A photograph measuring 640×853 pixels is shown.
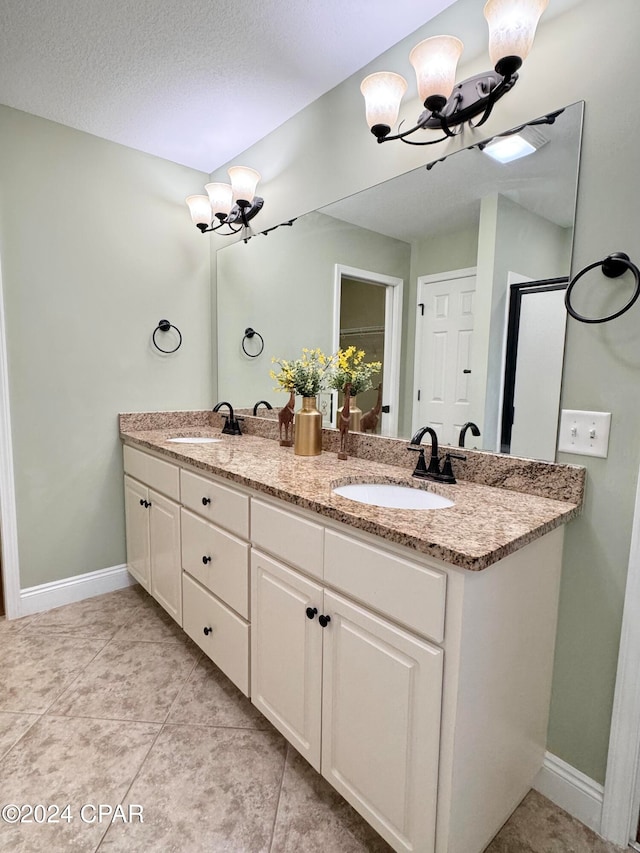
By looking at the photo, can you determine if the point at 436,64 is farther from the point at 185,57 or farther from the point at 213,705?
the point at 213,705

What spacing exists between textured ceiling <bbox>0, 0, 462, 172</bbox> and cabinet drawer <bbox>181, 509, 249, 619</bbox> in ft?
5.86

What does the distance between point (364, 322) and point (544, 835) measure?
1.73 meters

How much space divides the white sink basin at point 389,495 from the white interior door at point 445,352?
239 millimetres

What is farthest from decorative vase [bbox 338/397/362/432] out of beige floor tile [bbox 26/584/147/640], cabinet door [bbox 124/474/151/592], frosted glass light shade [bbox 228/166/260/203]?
beige floor tile [bbox 26/584/147/640]

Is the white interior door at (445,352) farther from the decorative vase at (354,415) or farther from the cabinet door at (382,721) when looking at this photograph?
the cabinet door at (382,721)

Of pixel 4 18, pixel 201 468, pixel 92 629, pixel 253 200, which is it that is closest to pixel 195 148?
pixel 253 200

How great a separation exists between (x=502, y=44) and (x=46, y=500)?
2.56m

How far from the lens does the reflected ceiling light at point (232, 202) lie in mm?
2109

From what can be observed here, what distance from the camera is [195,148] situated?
2344 millimetres

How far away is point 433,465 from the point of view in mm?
1460

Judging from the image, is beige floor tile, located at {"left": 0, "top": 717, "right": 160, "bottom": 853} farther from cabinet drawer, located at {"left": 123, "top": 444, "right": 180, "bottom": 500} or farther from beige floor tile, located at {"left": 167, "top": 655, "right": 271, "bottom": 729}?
cabinet drawer, located at {"left": 123, "top": 444, "right": 180, "bottom": 500}

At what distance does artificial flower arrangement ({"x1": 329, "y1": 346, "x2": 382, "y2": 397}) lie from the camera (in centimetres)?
178

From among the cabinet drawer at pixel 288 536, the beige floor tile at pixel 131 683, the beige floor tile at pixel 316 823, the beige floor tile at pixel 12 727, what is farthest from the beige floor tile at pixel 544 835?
the beige floor tile at pixel 12 727

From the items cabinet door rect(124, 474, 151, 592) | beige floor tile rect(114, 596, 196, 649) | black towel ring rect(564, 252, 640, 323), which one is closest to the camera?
black towel ring rect(564, 252, 640, 323)
